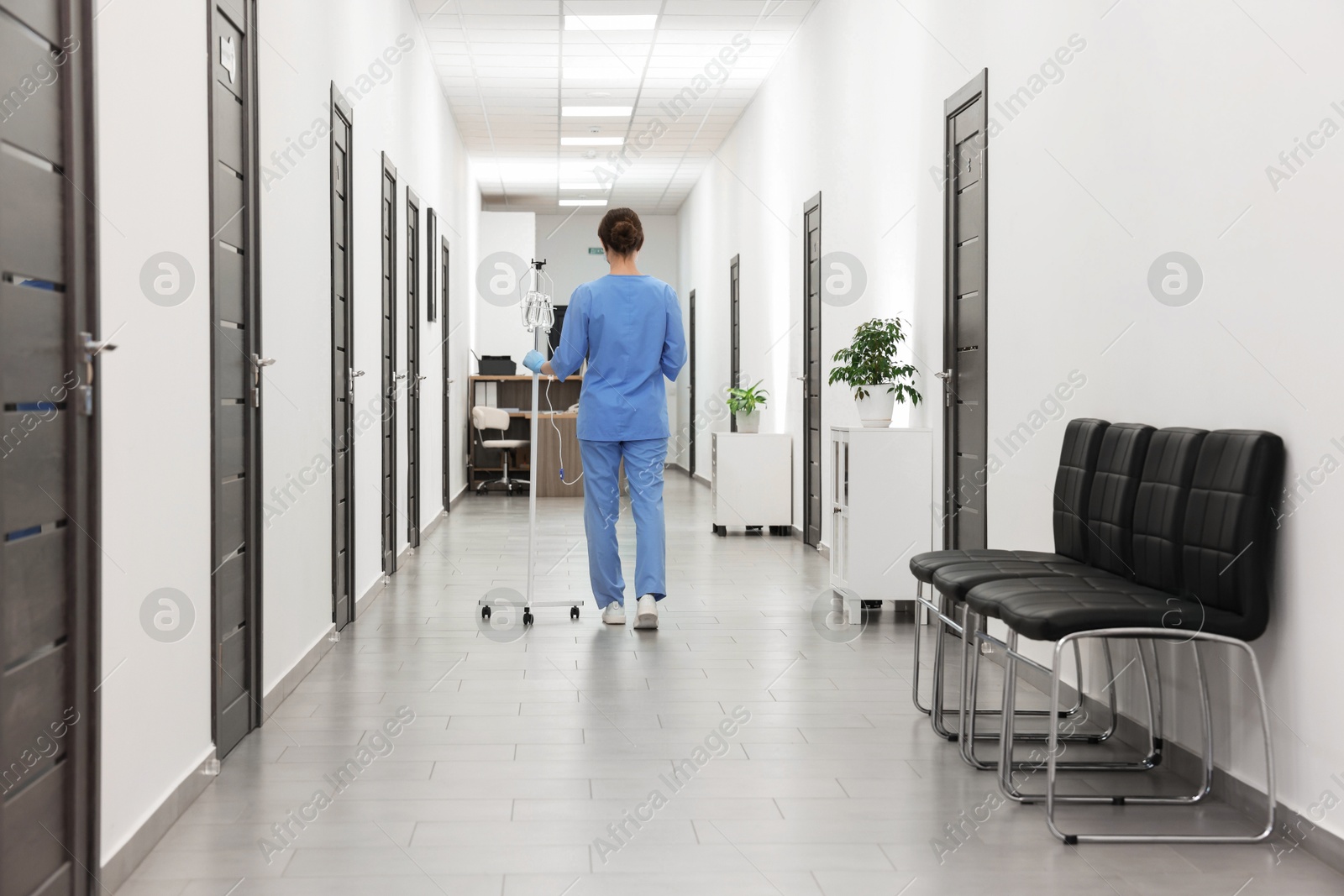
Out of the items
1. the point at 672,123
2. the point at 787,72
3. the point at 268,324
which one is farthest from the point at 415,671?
the point at 672,123

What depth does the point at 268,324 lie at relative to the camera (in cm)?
328

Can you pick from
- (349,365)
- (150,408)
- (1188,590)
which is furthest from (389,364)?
(1188,590)

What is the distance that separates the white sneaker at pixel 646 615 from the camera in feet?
14.6

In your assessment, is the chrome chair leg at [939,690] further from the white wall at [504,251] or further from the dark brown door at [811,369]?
the white wall at [504,251]

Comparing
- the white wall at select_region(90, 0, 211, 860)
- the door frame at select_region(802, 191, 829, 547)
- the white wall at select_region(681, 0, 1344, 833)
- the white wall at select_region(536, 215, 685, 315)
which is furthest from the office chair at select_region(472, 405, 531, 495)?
the white wall at select_region(90, 0, 211, 860)

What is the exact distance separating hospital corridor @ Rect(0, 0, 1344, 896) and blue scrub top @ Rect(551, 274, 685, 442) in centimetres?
2

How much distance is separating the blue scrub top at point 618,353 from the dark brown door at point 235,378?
1596 mm

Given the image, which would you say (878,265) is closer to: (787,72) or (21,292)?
(787,72)

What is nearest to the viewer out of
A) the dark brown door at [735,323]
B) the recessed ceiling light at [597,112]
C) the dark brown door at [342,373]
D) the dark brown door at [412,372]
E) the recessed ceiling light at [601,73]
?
the dark brown door at [342,373]

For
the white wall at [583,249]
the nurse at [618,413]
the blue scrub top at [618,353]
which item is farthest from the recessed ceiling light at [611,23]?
the white wall at [583,249]

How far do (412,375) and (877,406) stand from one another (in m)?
3.22

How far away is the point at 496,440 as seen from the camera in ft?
36.5

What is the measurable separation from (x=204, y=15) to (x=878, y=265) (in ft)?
11.9

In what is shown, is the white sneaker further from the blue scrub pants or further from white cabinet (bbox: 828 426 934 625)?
white cabinet (bbox: 828 426 934 625)
